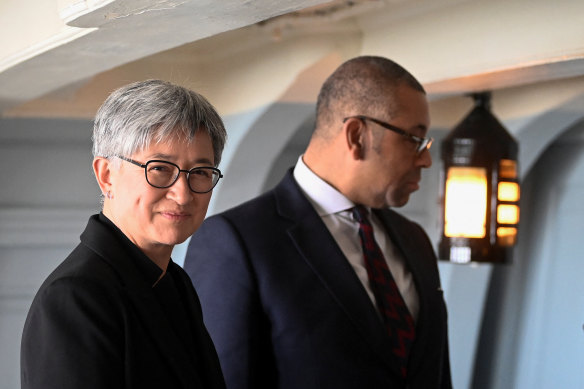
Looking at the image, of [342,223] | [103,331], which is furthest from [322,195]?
[103,331]

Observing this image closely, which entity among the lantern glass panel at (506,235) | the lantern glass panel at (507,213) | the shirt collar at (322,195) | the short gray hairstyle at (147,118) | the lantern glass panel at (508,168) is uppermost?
the short gray hairstyle at (147,118)

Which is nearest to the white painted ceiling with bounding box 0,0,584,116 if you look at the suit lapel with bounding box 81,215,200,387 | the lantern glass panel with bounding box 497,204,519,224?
the lantern glass panel with bounding box 497,204,519,224

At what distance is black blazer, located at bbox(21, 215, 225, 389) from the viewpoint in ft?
3.97

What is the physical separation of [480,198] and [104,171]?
2249mm

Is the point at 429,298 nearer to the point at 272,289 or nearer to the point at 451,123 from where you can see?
the point at 272,289

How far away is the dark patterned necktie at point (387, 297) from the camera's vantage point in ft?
6.80

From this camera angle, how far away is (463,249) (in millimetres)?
3412

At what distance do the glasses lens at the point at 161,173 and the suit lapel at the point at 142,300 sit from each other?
11cm

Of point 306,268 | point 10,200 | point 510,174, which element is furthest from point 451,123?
point 306,268

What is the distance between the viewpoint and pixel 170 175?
4.48 feet

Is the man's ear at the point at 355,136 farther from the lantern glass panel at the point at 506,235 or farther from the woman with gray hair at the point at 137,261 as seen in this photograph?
the lantern glass panel at the point at 506,235

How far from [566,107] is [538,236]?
976mm

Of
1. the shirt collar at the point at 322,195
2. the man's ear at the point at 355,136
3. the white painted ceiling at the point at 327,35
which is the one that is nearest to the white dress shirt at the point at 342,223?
the shirt collar at the point at 322,195

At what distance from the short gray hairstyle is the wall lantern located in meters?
2.16
